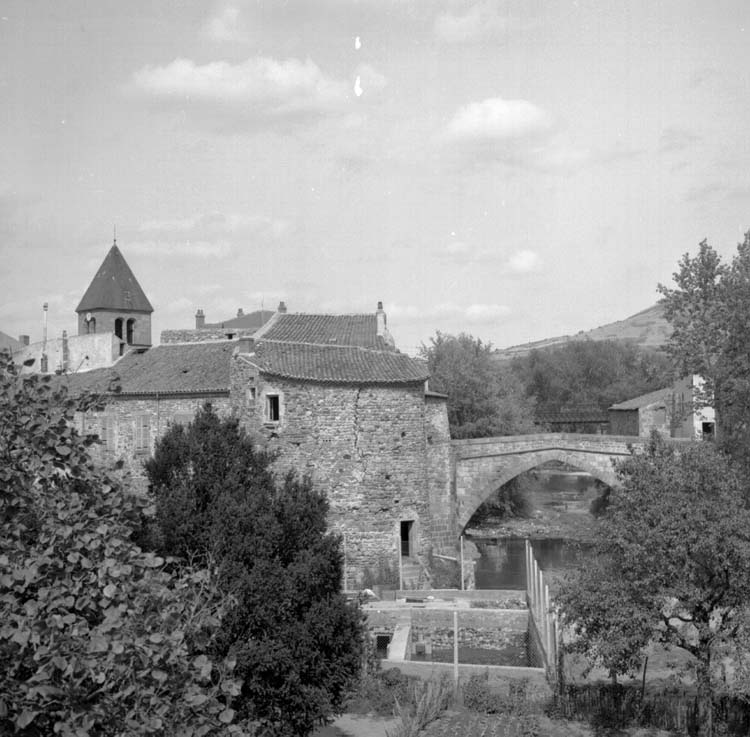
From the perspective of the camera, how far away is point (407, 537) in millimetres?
29438

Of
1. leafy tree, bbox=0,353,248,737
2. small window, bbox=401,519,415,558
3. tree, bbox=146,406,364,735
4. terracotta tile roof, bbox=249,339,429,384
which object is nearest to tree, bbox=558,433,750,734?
tree, bbox=146,406,364,735

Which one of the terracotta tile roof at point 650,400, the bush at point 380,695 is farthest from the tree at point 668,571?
the terracotta tile roof at point 650,400

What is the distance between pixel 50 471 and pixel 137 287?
42.4 m

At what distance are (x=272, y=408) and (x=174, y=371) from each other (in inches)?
328

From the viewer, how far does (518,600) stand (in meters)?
27.9

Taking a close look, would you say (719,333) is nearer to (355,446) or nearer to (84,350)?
(355,446)

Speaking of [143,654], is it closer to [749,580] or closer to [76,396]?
[76,396]

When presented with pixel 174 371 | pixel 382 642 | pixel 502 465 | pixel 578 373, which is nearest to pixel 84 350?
pixel 174 371

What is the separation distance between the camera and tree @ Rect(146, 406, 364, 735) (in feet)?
46.6

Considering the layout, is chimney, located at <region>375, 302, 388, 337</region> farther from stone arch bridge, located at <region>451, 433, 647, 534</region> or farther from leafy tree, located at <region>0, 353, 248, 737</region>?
leafy tree, located at <region>0, 353, 248, 737</region>

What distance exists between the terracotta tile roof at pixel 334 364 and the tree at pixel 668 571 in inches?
491

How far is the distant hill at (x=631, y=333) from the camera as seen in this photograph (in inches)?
6442

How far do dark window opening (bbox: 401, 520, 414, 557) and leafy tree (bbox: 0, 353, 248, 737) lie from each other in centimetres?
2060

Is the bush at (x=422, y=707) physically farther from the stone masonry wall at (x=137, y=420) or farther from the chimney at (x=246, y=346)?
the stone masonry wall at (x=137, y=420)
